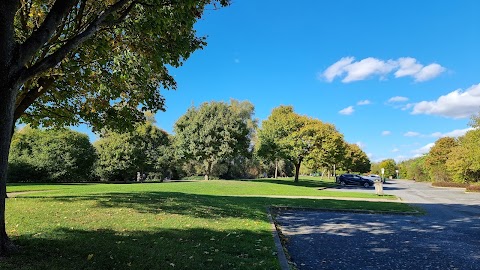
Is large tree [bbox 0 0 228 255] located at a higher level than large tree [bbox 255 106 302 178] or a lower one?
lower

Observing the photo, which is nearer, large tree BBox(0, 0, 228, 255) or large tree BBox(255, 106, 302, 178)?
large tree BBox(0, 0, 228, 255)

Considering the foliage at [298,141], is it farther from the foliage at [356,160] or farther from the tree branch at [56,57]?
the tree branch at [56,57]

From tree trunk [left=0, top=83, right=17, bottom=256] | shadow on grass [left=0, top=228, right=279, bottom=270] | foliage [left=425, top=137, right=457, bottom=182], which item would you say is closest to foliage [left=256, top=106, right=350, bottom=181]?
foliage [left=425, top=137, right=457, bottom=182]

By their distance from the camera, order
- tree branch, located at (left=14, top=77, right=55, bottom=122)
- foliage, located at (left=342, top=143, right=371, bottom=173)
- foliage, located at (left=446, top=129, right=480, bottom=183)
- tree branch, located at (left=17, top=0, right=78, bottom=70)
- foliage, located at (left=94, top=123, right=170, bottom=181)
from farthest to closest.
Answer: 1. foliage, located at (left=342, top=143, right=371, bottom=173)
2. foliage, located at (left=94, top=123, right=170, bottom=181)
3. foliage, located at (left=446, top=129, right=480, bottom=183)
4. tree branch, located at (left=14, top=77, right=55, bottom=122)
5. tree branch, located at (left=17, top=0, right=78, bottom=70)

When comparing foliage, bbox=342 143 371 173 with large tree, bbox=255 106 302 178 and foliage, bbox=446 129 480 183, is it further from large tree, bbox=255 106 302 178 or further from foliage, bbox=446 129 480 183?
large tree, bbox=255 106 302 178

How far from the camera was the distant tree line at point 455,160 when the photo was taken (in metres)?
36.8

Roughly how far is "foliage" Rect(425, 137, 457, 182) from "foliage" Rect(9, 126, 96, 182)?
5566cm

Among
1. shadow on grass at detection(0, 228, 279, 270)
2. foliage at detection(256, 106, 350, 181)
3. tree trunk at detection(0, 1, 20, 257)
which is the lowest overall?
shadow on grass at detection(0, 228, 279, 270)

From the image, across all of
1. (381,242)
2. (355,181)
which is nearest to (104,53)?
(381,242)

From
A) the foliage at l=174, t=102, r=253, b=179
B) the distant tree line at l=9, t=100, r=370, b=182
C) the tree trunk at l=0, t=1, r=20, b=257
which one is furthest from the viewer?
the foliage at l=174, t=102, r=253, b=179

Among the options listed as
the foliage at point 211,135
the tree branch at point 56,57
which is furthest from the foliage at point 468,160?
the tree branch at point 56,57

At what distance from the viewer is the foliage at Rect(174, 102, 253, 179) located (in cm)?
3716

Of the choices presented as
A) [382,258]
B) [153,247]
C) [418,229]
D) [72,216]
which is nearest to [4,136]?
[153,247]

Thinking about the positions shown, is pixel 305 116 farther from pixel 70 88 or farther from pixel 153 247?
pixel 153 247
